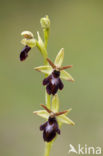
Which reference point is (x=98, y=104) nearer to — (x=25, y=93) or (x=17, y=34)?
(x=25, y=93)

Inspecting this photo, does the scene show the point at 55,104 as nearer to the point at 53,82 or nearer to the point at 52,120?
the point at 52,120

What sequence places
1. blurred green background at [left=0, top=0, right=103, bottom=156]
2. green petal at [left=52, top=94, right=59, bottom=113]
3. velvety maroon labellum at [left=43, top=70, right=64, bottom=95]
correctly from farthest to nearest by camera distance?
blurred green background at [left=0, top=0, right=103, bottom=156] < green petal at [left=52, top=94, right=59, bottom=113] < velvety maroon labellum at [left=43, top=70, right=64, bottom=95]

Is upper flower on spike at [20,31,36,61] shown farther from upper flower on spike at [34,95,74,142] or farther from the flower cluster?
upper flower on spike at [34,95,74,142]

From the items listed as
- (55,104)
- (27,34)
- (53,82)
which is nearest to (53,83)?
(53,82)

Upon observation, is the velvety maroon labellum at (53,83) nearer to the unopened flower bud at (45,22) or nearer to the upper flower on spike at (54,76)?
the upper flower on spike at (54,76)

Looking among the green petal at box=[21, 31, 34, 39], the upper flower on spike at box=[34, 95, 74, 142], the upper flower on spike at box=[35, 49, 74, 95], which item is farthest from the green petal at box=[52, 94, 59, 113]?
the green petal at box=[21, 31, 34, 39]

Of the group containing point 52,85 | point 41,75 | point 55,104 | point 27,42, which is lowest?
point 55,104

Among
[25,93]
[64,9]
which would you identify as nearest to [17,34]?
[64,9]
